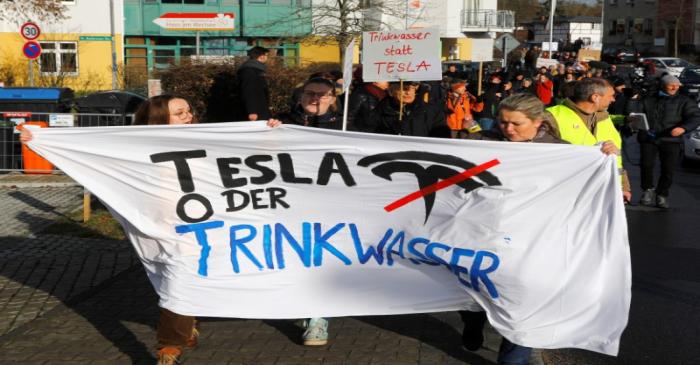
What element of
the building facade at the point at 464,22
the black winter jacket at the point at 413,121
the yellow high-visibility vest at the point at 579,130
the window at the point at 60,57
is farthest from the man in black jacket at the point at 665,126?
the building facade at the point at 464,22

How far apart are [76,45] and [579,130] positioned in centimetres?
4083

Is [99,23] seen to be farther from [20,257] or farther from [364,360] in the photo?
[364,360]

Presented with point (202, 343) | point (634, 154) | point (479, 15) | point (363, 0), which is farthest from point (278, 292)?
point (479, 15)

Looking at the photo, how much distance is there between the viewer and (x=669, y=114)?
12.3m

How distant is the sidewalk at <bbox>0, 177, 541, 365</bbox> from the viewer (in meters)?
5.79

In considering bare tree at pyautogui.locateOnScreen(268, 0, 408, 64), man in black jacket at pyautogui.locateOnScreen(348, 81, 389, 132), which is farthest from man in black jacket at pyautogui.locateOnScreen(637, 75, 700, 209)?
bare tree at pyautogui.locateOnScreen(268, 0, 408, 64)

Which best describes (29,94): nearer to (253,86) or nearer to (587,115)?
(253,86)

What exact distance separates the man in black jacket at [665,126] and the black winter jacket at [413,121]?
5684mm

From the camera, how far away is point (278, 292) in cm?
546

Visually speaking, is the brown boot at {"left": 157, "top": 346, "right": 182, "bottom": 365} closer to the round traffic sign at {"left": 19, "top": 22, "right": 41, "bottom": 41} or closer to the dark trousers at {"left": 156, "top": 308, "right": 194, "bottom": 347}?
the dark trousers at {"left": 156, "top": 308, "right": 194, "bottom": 347}

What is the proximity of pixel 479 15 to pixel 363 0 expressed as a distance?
3072 cm

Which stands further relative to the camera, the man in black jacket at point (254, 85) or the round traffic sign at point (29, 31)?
the round traffic sign at point (29, 31)

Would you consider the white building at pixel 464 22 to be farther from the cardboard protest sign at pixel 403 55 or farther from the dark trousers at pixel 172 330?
the dark trousers at pixel 172 330

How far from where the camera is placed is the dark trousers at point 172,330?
17.6 feet
